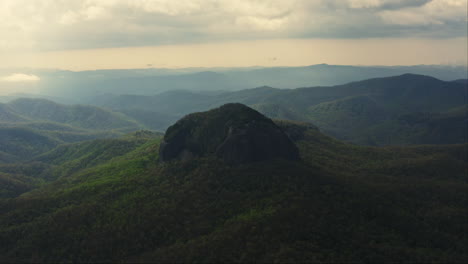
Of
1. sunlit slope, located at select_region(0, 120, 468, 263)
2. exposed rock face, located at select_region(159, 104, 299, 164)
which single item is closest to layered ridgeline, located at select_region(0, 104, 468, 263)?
sunlit slope, located at select_region(0, 120, 468, 263)

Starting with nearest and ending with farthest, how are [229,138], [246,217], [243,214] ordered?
[246,217] → [243,214] → [229,138]

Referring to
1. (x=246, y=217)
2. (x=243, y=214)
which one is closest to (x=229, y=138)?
(x=243, y=214)

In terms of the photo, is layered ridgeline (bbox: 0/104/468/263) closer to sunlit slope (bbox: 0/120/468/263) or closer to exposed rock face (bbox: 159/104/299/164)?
sunlit slope (bbox: 0/120/468/263)

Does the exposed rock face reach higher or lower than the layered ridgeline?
higher

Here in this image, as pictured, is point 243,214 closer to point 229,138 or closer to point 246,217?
point 246,217

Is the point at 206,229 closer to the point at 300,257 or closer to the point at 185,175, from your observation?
the point at 300,257
